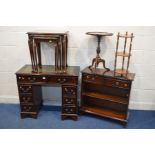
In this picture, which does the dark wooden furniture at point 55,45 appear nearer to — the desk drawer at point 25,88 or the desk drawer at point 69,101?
the desk drawer at point 25,88

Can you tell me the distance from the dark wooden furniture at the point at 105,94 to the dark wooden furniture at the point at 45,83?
214 mm

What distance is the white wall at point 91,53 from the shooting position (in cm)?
282

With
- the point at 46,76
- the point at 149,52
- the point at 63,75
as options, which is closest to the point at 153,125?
the point at 149,52

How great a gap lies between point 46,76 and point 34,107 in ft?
1.87

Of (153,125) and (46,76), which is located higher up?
(46,76)

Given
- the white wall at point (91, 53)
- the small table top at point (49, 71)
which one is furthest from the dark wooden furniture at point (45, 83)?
the white wall at point (91, 53)

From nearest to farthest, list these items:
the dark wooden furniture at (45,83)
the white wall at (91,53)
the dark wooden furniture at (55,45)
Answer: the dark wooden furniture at (55,45) < the dark wooden furniture at (45,83) < the white wall at (91,53)

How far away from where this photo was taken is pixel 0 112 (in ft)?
10.3

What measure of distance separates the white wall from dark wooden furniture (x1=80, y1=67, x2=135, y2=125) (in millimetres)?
296

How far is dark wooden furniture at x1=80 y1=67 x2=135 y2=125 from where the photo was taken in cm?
267

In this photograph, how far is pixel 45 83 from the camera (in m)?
2.74

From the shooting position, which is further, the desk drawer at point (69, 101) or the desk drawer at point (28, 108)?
the desk drawer at point (28, 108)

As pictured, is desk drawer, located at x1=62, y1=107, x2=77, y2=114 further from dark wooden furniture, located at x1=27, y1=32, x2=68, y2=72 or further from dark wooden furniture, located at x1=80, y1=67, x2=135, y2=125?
dark wooden furniture, located at x1=27, y1=32, x2=68, y2=72
